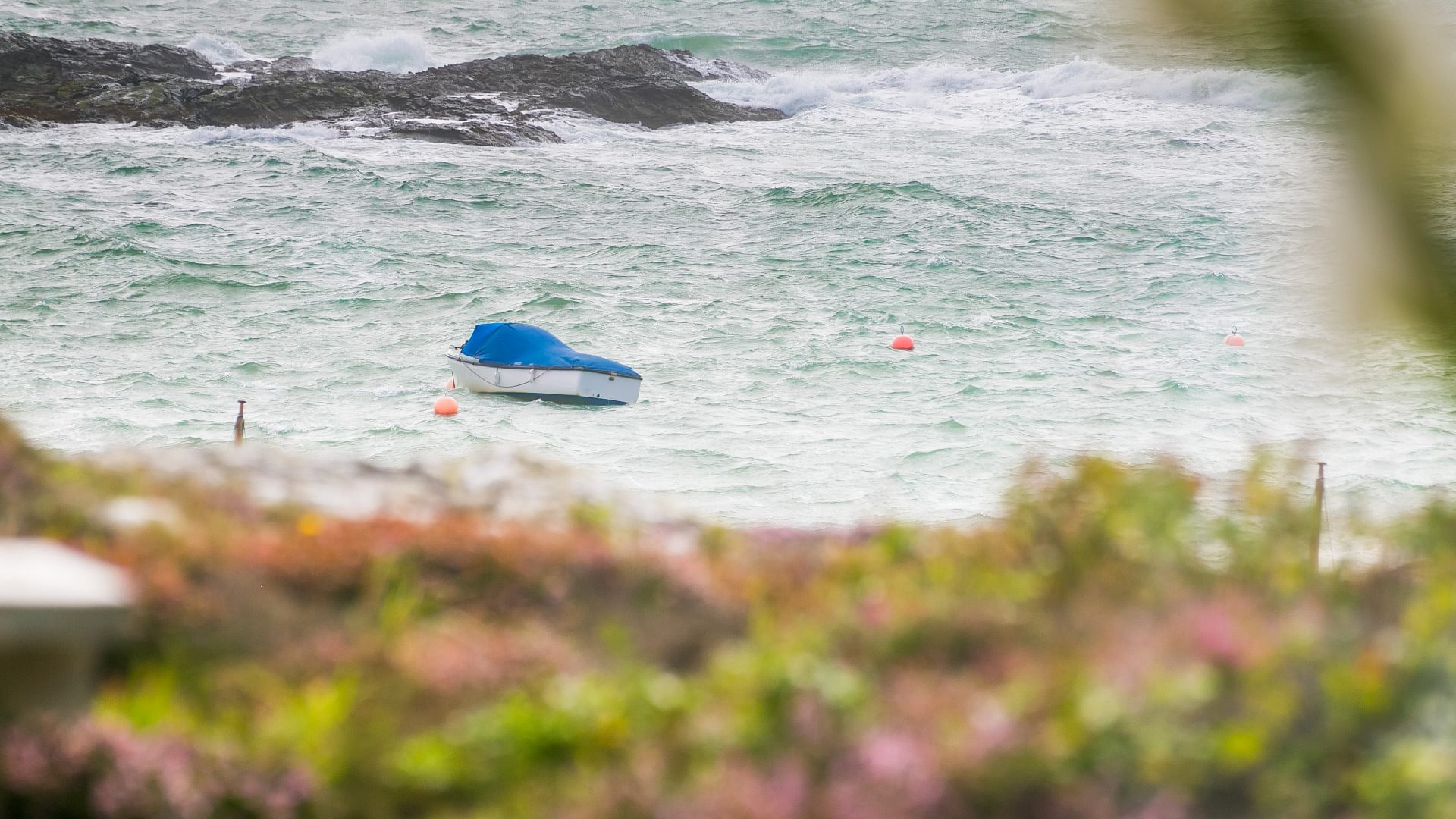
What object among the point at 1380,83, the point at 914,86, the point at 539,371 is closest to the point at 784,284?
the point at 539,371

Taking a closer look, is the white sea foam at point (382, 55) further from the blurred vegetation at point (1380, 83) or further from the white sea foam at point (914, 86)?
the blurred vegetation at point (1380, 83)

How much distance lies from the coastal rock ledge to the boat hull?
904 inches

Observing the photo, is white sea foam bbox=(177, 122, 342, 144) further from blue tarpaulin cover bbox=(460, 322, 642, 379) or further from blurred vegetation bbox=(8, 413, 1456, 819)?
blurred vegetation bbox=(8, 413, 1456, 819)

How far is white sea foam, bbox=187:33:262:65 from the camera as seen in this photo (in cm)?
5162

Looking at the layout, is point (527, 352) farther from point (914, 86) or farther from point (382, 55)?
point (382, 55)

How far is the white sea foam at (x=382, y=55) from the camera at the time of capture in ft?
173

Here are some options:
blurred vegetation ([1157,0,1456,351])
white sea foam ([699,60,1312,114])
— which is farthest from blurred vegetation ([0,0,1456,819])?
white sea foam ([699,60,1312,114])

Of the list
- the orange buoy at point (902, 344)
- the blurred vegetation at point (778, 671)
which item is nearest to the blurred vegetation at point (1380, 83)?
the blurred vegetation at point (778, 671)

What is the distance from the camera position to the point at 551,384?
19.6 metres

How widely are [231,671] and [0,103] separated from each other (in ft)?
156

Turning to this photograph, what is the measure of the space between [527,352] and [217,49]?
1587 inches

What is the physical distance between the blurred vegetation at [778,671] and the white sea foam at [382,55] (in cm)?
5102

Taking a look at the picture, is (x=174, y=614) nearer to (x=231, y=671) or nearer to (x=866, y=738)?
(x=231, y=671)

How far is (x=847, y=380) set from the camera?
2134cm
